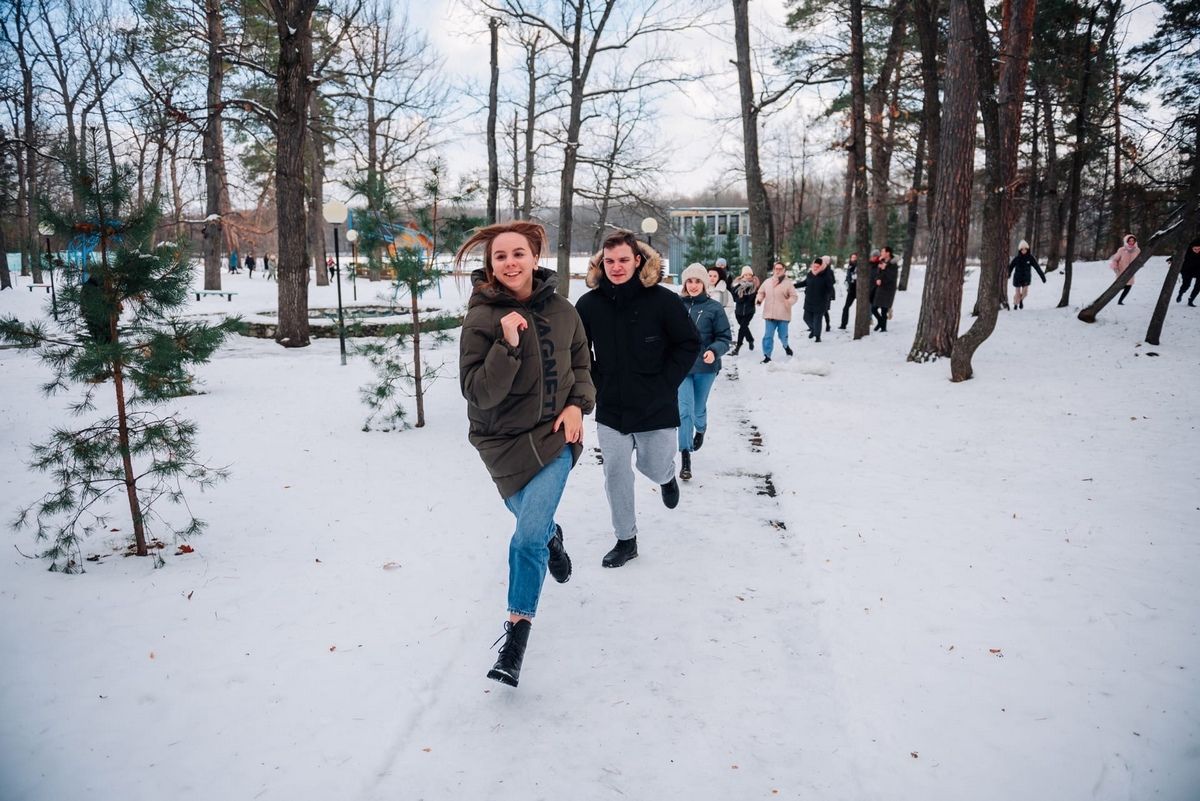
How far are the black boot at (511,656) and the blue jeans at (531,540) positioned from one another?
61 millimetres

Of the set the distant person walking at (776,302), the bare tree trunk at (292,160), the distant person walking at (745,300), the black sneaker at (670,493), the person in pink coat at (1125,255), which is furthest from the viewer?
the person in pink coat at (1125,255)

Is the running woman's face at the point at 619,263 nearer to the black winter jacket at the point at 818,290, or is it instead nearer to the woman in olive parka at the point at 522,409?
the woman in olive parka at the point at 522,409

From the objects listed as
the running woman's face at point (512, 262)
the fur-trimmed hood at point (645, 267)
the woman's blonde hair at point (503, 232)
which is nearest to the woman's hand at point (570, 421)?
the running woman's face at point (512, 262)

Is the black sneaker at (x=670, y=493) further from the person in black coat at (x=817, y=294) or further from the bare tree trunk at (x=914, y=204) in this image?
the bare tree trunk at (x=914, y=204)

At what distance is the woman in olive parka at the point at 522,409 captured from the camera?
2893 millimetres

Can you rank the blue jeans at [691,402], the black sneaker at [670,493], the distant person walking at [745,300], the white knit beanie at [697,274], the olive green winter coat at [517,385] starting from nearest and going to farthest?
1. the olive green winter coat at [517,385]
2. the black sneaker at [670,493]
3. the blue jeans at [691,402]
4. the white knit beanie at [697,274]
5. the distant person walking at [745,300]

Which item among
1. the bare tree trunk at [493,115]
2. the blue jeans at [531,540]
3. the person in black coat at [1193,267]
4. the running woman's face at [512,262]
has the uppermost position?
the bare tree trunk at [493,115]

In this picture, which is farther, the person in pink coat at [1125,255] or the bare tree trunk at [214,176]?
the bare tree trunk at [214,176]

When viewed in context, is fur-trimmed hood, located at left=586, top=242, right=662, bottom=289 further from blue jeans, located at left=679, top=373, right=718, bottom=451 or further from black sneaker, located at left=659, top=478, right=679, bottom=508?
blue jeans, located at left=679, top=373, right=718, bottom=451

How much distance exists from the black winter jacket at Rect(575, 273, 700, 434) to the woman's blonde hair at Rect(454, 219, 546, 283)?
81 cm

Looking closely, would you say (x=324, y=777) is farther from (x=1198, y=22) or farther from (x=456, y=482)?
(x=1198, y=22)

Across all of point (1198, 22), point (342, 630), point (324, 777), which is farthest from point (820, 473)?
point (1198, 22)

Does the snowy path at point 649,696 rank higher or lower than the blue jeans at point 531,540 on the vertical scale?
lower

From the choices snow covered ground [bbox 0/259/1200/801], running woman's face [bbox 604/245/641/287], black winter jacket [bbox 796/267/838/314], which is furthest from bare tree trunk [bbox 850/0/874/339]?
running woman's face [bbox 604/245/641/287]
